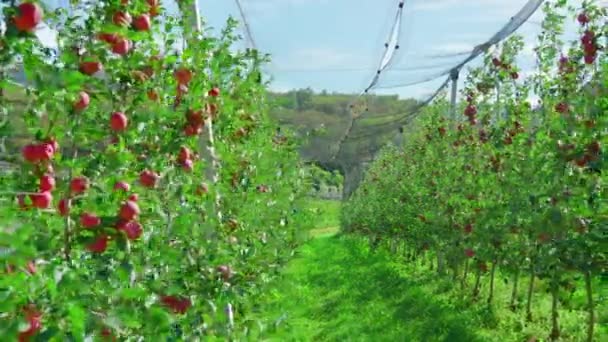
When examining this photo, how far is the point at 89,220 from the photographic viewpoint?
91.4 inches

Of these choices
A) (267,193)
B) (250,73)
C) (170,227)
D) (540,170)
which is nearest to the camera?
(170,227)

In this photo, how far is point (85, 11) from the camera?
2.86 m

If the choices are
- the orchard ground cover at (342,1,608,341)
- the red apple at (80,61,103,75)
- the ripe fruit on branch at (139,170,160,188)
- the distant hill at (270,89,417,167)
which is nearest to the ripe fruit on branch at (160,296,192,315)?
the ripe fruit on branch at (139,170,160,188)

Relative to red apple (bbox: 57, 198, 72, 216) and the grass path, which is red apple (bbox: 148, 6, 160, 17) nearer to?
red apple (bbox: 57, 198, 72, 216)

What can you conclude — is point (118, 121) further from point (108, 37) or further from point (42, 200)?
point (42, 200)

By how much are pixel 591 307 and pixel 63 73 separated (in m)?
5.92

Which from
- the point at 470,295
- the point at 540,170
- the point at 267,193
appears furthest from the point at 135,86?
the point at 470,295

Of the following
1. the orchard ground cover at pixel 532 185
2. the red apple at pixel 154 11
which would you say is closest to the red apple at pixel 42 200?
the red apple at pixel 154 11

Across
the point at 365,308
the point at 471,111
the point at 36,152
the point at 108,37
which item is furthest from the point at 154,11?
the point at 365,308

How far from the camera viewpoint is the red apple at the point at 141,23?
2.71 metres

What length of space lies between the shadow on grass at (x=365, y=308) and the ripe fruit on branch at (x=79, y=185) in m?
3.54

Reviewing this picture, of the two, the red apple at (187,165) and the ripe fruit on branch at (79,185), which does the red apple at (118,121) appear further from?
the red apple at (187,165)

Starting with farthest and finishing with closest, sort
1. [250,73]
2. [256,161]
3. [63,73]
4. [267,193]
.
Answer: [267,193]
[256,161]
[250,73]
[63,73]

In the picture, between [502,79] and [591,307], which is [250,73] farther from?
[502,79]
